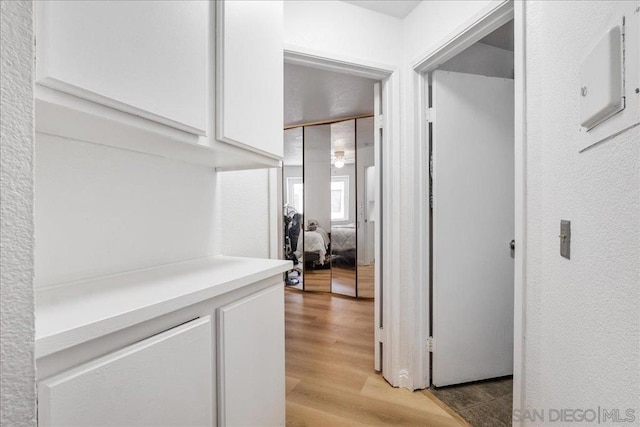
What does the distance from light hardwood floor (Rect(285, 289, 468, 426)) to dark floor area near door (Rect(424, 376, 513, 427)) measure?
7 centimetres

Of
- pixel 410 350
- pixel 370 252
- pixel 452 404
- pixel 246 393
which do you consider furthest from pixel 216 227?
pixel 370 252

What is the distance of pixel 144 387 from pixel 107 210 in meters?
0.53

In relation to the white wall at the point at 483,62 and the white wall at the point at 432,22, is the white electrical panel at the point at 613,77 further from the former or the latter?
the white wall at the point at 483,62

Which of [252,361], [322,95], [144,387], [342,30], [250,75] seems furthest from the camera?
[322,95]

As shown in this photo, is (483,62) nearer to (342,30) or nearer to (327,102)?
(342,30)

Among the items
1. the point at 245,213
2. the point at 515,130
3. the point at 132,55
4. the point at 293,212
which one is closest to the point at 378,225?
the point at 245,213

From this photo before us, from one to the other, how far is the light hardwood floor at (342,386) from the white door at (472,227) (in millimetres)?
327

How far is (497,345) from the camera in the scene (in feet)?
6.71

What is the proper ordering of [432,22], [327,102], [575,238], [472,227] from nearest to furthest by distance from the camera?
1. [575,238]
2. [432,22]
3. [472,227]
4. [327,102]

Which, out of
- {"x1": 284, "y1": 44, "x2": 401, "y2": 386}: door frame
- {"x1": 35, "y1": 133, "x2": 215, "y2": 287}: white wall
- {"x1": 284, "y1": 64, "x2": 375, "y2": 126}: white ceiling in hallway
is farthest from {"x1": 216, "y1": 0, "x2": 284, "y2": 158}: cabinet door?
{"x1": 284, "y1": 64, "x2": 375, "y2": 126}: white ceiling in hallway

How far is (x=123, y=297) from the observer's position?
28.1 inches

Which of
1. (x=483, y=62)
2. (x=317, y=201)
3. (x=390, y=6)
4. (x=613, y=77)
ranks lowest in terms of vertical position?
(x=317, y=201)

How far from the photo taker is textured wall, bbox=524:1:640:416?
2.25 ft

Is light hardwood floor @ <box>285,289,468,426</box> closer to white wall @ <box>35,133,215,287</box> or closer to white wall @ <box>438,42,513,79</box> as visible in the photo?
white wall @ <box>35,133,215,287</box>
